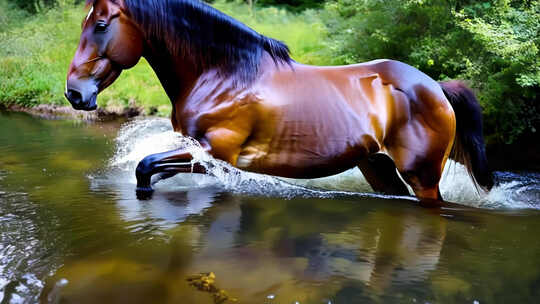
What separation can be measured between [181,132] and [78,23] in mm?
11929

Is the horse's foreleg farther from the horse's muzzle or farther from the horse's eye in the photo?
the horse's eye

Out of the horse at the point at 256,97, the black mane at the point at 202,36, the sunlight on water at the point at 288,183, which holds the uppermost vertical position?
the black mane at the point at 202,36

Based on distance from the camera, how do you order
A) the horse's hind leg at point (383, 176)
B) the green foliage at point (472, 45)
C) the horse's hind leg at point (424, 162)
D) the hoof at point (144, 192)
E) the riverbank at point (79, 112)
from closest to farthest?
the hoof at point (144, 192) → the horse's hind leg at point (424, 162) → the horse's hind leg at point (383, 176) → the green foliage at point (472, 45) → the riverbank at point (79, 112)

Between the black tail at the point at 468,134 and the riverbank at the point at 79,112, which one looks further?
the riverbank at the point at 79,112

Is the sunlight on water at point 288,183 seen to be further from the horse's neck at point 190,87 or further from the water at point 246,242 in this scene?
the horse's neck at point 190,87

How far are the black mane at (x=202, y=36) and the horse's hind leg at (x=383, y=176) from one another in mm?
1216

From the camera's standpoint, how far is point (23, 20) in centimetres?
1599

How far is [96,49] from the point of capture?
122 inches

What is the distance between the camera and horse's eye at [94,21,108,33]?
10.0ft

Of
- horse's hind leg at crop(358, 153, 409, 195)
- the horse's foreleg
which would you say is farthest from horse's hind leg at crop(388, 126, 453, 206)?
the horse's foreleg

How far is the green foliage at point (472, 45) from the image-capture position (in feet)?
16.7

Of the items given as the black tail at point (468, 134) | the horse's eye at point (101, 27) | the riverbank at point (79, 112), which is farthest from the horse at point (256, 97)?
the riverbank at point (79, 112)

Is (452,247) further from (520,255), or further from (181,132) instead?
(181,132)

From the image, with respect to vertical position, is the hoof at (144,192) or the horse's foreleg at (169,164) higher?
the horse's foreleg at (169,164)
